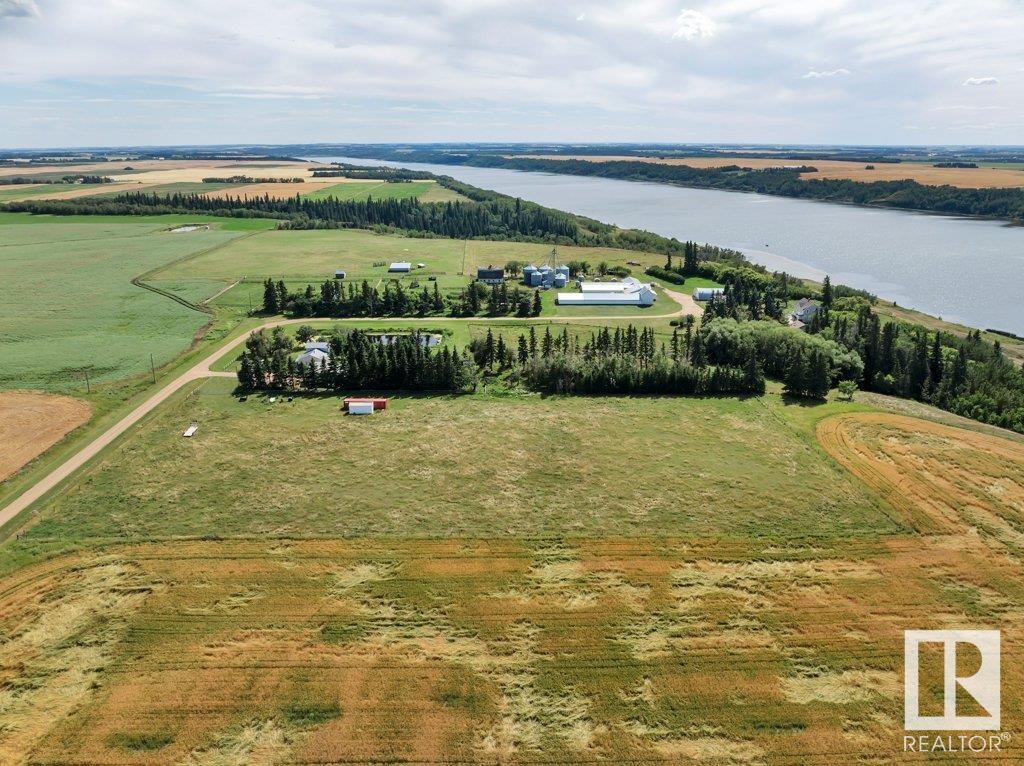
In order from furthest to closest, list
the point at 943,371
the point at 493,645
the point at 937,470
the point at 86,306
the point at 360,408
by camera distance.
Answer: the point at 86,306
the point at 943,371
the point at 360,408
the point at 937,470
the point at 493,645

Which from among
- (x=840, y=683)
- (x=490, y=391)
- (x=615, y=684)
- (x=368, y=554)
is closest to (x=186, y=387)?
(x=490, y=391)

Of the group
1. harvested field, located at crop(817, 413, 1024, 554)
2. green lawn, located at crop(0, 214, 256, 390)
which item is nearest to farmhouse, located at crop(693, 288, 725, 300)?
harvested field, located at crop(817, 413, 1024, 554)

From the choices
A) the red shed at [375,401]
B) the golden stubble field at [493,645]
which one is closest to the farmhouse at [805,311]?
the golden stubble field at [493,645]

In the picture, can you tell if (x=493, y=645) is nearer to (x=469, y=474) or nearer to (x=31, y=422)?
(x=469, y=474)

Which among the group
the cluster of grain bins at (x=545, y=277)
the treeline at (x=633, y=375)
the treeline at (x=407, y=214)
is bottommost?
the treeline at (x=633, y=375)

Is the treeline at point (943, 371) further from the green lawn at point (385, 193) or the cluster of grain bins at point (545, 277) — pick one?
the green lawn at point (385, 193)

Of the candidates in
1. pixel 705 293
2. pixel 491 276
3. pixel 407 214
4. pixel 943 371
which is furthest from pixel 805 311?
pixel 407 214
